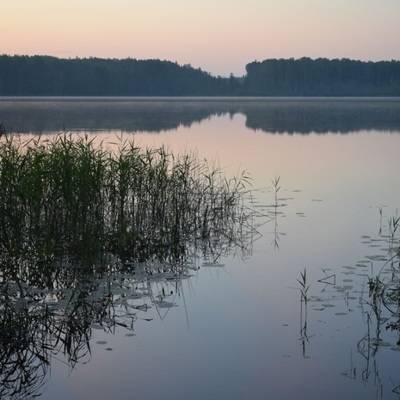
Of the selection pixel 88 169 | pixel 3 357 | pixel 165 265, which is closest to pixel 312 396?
pixel 3 357

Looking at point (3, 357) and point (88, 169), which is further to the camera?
point (88, 169)

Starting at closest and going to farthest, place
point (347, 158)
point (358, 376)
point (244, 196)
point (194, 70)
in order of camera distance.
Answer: point (358, 376)
point (244, 196)
point (347, 158)
point (194, 70)

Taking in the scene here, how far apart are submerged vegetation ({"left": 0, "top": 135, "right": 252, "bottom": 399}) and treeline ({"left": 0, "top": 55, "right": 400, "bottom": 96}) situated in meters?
130

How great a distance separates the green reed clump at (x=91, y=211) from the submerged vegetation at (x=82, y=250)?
15mm

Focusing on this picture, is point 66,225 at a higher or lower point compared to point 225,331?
higher

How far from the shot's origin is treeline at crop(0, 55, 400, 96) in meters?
140

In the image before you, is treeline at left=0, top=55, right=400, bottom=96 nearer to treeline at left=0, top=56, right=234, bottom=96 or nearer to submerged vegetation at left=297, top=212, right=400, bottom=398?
treeline at left=0, top=56, right=234, bottom=96

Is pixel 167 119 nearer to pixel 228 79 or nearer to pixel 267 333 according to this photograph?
pixel 267 333

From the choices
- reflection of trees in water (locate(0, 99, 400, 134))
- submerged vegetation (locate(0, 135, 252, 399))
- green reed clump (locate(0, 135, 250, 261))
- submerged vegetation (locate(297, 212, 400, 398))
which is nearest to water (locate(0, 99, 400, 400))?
A: submerged vegetation (locate(297, 212, 400, 398))

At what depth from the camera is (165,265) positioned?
766 centimetres

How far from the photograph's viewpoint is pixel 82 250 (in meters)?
7.21

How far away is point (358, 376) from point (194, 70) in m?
161

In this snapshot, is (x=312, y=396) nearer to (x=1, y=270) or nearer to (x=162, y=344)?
(x=162, y=344)

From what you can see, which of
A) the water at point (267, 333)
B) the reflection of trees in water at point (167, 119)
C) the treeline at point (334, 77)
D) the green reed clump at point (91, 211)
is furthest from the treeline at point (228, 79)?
the water at point (267, 333)
